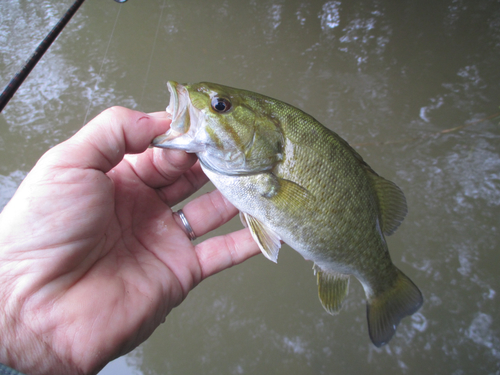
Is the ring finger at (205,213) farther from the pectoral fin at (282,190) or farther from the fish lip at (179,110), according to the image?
the fish lip at (179,110)

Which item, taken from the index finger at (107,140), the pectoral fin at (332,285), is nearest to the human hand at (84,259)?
the index finger at (107,140)

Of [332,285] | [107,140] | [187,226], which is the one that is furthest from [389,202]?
[107,140]

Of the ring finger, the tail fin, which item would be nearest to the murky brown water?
the tail fin

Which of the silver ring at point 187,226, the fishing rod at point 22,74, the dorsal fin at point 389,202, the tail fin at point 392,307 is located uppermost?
the fishing rod at point 22,74

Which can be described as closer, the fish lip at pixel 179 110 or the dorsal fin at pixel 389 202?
the fish lip at pixel 179 110

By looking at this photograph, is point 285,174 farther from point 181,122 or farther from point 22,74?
point 22,74

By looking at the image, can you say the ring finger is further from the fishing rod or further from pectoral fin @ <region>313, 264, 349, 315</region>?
the fishing rod

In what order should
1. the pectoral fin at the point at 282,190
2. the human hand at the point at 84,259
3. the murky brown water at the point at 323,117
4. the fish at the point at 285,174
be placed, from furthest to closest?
the murky brown water at the point at 323,117
the pectoral fin at the point at 282,190
the fish at the point at 285,174
the human hand at the point at 84,259
